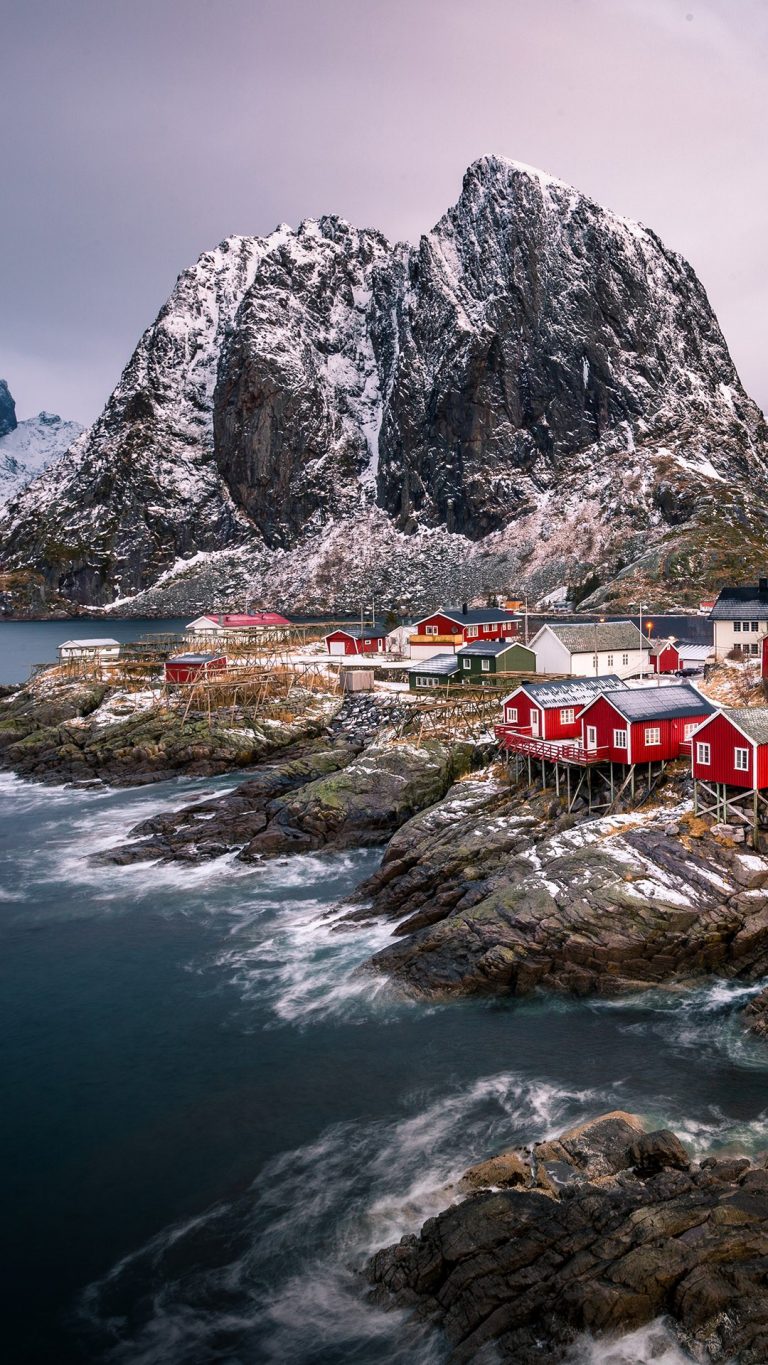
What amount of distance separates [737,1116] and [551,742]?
75.3 feet

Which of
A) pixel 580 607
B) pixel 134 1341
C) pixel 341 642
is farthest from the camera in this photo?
pixel 580 607

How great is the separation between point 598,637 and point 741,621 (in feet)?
35.3

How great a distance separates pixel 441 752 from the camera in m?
51.5

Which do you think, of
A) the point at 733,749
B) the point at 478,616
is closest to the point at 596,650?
the point at 733,749

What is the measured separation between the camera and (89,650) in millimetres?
99500

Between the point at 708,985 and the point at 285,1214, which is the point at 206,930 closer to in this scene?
the point at 285,1214

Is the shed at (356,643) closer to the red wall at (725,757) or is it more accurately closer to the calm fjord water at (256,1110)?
the calm fjord water at (256,1110)

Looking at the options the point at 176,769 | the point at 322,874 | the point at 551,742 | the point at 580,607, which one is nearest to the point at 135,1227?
the point at 322,874

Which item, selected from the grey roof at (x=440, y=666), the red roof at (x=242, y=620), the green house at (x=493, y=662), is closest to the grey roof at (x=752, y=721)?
the green house at (x=493, y=662)

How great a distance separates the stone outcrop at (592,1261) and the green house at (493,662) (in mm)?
49523

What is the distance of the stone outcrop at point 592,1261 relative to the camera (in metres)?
14.3

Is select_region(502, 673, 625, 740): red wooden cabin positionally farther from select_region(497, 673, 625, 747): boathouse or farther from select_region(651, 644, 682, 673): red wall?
select_region(651, 644, 682, 673): red wall

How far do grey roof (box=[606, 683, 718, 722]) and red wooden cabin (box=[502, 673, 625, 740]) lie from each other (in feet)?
13.6

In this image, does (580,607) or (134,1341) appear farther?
(580,607)
